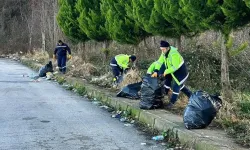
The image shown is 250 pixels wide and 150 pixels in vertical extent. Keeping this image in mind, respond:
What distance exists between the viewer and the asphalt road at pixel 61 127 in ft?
25.0

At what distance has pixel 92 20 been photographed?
2070 cm

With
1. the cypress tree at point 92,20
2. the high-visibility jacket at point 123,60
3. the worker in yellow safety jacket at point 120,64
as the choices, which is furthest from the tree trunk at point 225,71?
the cypress tree at point 92,20

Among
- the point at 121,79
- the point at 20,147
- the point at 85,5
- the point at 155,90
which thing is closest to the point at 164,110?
the point at 155,90

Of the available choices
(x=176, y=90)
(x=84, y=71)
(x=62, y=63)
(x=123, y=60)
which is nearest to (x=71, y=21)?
(x=62, y=63)

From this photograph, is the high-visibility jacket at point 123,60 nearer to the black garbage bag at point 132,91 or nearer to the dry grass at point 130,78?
the dry grass at point 130,78

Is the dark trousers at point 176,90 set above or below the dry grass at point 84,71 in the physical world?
above

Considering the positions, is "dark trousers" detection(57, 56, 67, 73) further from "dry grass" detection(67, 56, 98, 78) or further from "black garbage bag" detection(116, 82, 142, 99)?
"black garbage bag" detection(116, 82, 142, 99)

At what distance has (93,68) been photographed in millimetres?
20438

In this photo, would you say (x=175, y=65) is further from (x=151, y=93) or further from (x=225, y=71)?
(x=225, y=71)

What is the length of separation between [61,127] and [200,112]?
→ 295 cm

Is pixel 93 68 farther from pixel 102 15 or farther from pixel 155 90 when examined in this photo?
pixel 155 90

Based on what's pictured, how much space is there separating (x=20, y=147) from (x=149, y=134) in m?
2.43

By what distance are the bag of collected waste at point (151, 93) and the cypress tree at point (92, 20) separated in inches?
402

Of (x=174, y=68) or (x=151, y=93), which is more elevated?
(x=174, y=68)
